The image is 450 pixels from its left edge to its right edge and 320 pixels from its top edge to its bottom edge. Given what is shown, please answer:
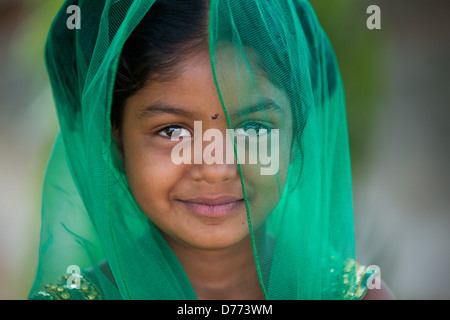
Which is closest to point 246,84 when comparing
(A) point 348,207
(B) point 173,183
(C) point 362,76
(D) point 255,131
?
(D) point 255,131

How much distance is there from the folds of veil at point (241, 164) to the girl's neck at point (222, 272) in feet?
0.33

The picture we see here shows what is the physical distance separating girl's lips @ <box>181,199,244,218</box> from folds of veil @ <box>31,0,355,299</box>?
0.13 m

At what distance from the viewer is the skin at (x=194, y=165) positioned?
1.00 m

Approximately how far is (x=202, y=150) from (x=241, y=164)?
0.49 ft

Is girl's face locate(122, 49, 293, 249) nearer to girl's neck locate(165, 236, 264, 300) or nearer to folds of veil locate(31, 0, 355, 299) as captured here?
folds of veil locate(31, 0, 355, 299)

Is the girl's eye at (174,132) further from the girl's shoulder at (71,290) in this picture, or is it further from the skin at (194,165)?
the girl's shoulder at (71,290)

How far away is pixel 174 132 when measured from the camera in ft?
3.76

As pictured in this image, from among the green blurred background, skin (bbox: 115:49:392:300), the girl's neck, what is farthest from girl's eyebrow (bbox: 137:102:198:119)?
the green blurred background

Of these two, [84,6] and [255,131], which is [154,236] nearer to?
[255,131]

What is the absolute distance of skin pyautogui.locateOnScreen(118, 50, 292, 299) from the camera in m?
1.00

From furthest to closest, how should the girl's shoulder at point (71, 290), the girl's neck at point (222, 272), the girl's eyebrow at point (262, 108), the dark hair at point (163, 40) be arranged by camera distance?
the girl's neck at point (222, 272) < the girl's shoulder at point (71, 290) < the dark hair at point (163, 40) < the girl's eyebrow at point (262, 108)

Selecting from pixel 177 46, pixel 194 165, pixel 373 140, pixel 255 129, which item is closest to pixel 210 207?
pixel 194 165

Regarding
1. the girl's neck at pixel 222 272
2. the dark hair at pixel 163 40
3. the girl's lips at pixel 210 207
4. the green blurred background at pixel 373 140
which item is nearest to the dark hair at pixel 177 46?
the dark hair at pixel 163 40
